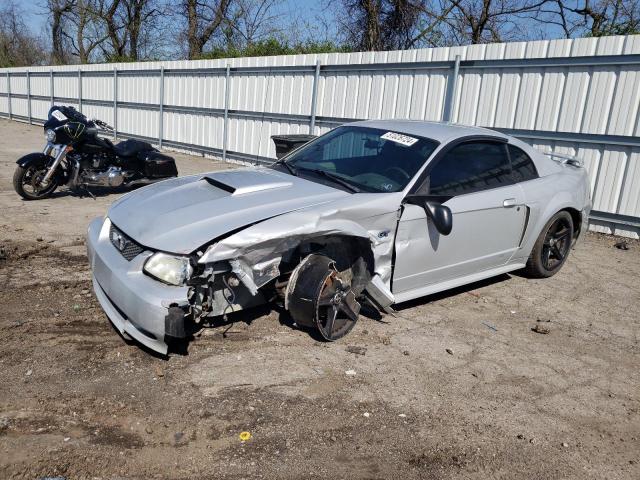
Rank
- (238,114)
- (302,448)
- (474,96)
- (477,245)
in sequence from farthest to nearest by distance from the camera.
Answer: (238,114)
(474,96)
(477,245)
(302,448)

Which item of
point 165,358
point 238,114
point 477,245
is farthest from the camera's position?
point 238,114

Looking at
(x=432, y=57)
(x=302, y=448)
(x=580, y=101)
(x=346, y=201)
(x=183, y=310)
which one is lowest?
(x=302, y=448)

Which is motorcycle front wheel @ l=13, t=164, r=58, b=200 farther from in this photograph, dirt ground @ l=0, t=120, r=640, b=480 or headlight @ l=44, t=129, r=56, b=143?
dirt ground @ l=0, t=120, r=640, b=480

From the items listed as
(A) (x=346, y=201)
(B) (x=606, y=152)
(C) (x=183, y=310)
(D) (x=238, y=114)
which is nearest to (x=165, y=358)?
(C) (x=183, y=310)

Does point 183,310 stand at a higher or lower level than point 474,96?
lower

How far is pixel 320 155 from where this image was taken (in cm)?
497

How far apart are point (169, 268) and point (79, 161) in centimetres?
559

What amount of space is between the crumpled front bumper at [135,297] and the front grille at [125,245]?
0.12 feet

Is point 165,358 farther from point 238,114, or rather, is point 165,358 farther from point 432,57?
Answer: point 238,114

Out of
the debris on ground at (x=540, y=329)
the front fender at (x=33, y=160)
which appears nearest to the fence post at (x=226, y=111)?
the front fender at (x=33, y=160)

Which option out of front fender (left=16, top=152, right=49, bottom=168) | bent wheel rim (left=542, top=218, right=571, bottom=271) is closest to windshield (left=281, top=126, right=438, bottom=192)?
bent wheel rim (left=542, top=218, right=571, bottom=271)

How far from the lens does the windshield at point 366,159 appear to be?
169 inches

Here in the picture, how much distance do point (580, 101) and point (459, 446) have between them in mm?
6647

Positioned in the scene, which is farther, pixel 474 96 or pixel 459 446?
pixel 474 96
